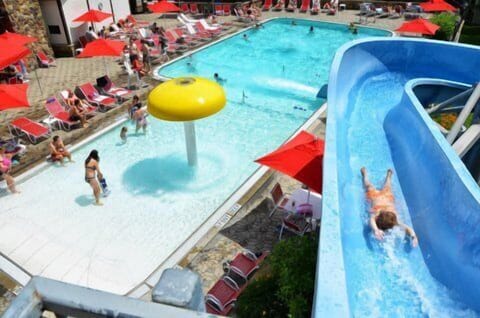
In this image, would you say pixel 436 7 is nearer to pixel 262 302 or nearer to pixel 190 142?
pixel 190 142

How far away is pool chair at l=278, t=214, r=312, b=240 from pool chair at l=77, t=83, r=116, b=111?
9737mm

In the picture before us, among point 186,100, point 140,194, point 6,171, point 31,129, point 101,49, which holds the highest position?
point 186,100

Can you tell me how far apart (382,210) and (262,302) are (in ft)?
10.8

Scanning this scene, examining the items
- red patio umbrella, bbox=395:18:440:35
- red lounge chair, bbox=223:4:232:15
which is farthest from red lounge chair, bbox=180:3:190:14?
red patio umbrella, bbox=395:18:440:35

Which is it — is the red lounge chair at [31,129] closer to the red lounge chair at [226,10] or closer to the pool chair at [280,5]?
the red lounge chair at [226,10]

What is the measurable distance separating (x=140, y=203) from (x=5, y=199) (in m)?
3.87

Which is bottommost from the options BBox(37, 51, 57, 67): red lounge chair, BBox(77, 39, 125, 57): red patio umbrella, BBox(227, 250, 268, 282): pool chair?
BBox(227, 250, 268, 282): pool chair

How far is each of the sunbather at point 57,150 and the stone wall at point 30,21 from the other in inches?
380

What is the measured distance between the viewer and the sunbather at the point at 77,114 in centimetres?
1345

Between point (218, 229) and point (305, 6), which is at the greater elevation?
point (305, 6)

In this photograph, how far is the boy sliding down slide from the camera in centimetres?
734

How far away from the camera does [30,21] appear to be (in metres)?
18.6

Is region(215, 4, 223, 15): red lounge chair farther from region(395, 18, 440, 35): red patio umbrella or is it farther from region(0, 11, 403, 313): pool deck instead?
region(395, 18, 440, 35): red patio umbrella

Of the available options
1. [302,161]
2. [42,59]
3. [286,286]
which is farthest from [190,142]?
[42,59]
